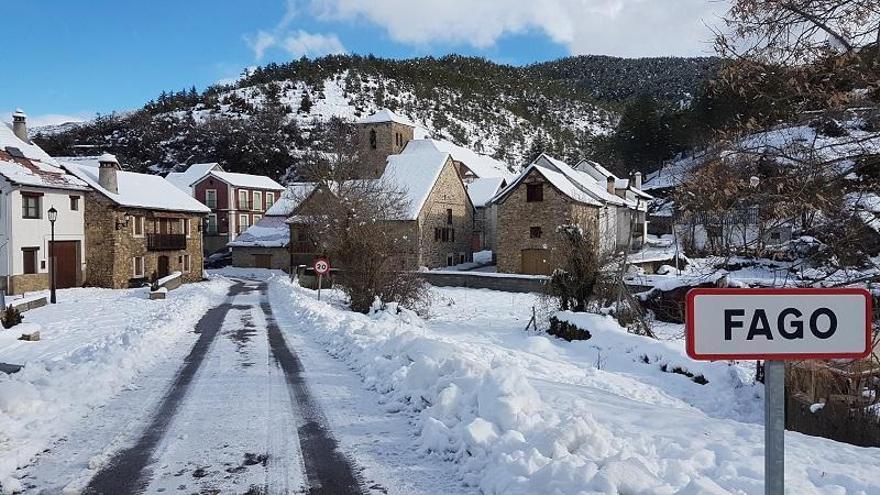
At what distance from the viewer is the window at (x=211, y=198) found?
6844 centimetres

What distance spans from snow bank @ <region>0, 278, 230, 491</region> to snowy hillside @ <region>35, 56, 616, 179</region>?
228 feet

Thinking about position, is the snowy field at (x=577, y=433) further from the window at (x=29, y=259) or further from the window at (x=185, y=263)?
the window at (x=185, y=263)

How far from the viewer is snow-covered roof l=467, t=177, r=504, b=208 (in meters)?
58.3

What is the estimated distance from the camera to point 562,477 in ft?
15.8

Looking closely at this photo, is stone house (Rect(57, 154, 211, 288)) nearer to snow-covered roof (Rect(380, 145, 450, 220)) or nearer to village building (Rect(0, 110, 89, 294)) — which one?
village building (Rect(0, 110, 89, 294))

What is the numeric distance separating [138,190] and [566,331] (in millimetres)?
32574

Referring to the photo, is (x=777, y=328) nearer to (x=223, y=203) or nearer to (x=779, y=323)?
(x=779, y=323)

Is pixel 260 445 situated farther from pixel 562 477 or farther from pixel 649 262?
pixel 649 262

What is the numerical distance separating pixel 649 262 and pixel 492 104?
10212 cm

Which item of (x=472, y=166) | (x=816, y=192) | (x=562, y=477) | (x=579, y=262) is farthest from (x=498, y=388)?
(x=472, y=166)

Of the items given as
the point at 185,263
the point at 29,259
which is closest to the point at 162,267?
the point at 185,263

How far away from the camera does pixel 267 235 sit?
55500 millimetres

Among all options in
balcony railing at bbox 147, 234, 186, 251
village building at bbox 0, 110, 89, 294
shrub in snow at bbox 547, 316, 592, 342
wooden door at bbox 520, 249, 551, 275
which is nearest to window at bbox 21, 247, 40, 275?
village building at bbox 0, 110, 89, 294

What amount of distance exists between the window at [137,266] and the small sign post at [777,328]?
39.6 m
